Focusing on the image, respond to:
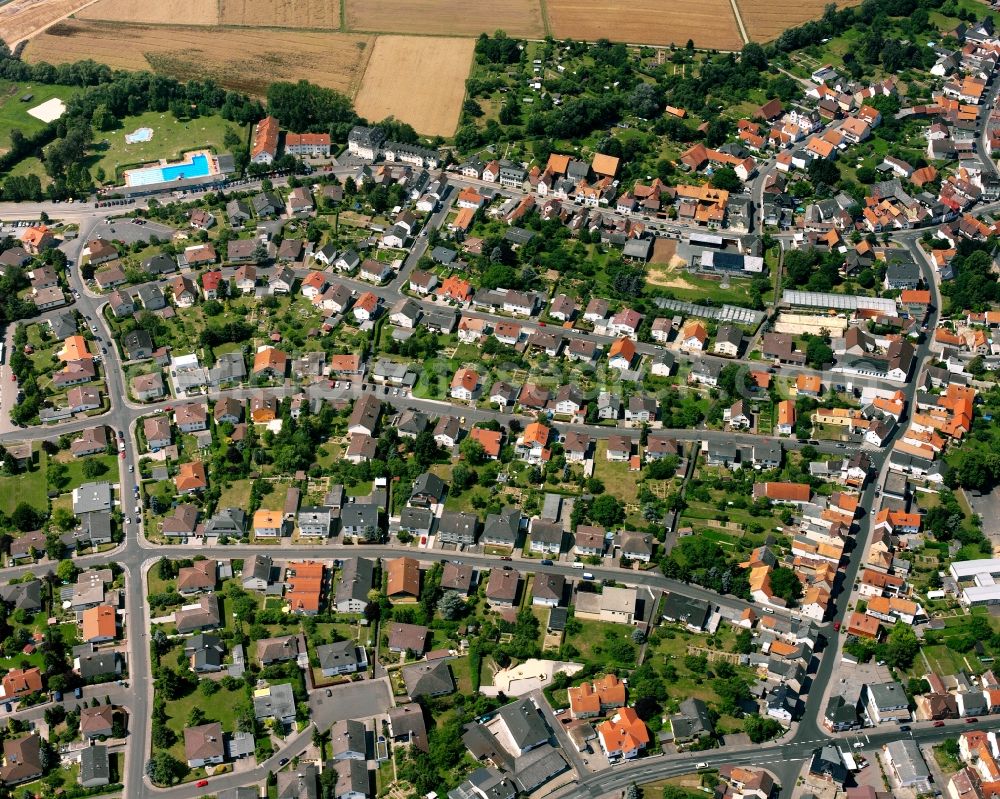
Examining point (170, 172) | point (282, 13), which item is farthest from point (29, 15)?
point (170, 172)

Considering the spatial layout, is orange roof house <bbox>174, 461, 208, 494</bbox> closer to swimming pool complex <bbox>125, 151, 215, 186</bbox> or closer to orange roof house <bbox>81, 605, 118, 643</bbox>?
orange roof house <bbox>81, 605, 118, 643</bbox>

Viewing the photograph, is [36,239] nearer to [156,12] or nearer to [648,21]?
[156,12]

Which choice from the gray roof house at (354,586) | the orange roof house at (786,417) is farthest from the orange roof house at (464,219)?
the gray roof house at (354,586)

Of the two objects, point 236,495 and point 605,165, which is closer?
point 236,495

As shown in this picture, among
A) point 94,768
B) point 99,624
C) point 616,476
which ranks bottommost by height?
point 94,768

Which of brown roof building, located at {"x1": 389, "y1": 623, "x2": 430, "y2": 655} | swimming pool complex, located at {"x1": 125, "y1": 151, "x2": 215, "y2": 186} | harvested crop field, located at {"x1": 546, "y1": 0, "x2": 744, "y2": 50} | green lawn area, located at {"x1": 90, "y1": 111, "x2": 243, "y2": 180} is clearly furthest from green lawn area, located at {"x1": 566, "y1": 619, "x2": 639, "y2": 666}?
harvested crop field, located at {"x1": 546, "y1": 0, "x2": 744, "y2": 50}
